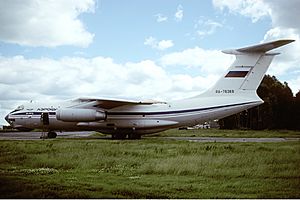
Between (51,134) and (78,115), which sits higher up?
(78,115)

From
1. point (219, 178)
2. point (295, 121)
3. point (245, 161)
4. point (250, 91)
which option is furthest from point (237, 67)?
point (219, 178)

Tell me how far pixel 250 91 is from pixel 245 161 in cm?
901

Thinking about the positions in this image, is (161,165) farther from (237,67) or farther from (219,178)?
(237,67)

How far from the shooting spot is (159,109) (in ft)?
54.1

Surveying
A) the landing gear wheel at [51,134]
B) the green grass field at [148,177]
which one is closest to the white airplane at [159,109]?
the landing gear wheel at [51,134]

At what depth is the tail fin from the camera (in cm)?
1480

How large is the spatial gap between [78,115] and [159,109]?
3.47 meters

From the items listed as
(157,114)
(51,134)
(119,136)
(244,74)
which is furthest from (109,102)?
(244,74)

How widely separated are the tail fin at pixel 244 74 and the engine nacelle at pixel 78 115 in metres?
4.78

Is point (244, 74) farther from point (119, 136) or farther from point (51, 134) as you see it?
point (51, 134)

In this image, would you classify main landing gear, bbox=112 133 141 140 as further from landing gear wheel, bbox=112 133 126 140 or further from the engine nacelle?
the engine nacelle

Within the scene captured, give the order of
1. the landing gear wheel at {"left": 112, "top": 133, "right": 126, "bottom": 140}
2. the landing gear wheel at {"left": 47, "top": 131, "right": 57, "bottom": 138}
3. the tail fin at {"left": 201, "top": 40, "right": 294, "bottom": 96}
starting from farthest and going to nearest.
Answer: the landing gear wheel at {"left": 47, "top": 131, "right": 57, "bottom": 138} < the landing gear wheel at {"left": 112, "top": 133, "right": 126, "bottom": 140} < the tail fin at {"left": 201, "top": 40, "right": 294, "bottom": 96}

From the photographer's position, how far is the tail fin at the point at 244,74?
14.8 metres

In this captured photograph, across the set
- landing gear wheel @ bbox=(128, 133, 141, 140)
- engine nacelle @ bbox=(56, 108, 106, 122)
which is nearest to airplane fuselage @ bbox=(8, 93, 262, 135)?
landing gear wheel @ bbox=(128, 133, 141, 140)
